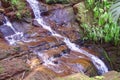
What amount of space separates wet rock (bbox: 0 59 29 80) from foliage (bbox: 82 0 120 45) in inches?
112

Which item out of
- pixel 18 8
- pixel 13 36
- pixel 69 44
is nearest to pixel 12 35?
pixel 13 36

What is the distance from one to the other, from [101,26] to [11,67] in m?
3.53

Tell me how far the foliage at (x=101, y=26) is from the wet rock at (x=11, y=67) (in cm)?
285

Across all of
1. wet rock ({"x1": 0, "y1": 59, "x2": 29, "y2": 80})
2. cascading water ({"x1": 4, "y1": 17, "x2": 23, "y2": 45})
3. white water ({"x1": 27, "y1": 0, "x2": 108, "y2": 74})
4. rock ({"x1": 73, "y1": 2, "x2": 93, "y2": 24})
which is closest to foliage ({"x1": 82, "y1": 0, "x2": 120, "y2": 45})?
rock ({"x1": 73, "y1": 2, "x2": 93, "y2": 24})

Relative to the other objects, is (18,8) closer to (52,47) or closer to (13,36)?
(13,36)

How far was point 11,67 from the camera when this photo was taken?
555 centimetres

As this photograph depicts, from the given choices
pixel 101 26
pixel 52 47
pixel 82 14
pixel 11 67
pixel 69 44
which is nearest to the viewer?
pixel 11 67

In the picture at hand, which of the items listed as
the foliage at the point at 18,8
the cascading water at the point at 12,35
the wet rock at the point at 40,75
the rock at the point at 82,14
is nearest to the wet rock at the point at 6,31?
the cascading water at the point at 12,35

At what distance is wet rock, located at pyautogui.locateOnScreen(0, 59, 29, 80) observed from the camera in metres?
5.31

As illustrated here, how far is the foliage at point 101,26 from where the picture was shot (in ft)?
24.6

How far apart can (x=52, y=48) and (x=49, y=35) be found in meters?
0.86

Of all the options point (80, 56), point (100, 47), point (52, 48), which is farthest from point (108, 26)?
point (52, 48)

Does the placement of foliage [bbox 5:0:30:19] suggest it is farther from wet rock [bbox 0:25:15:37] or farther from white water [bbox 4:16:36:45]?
wet rock [bbox 0:25:15:37]

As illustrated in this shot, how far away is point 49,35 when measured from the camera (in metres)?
7.77
